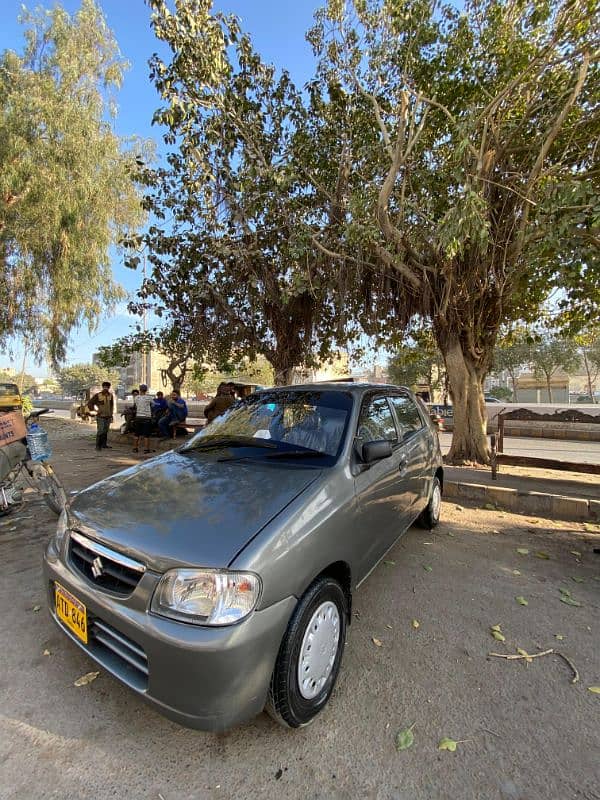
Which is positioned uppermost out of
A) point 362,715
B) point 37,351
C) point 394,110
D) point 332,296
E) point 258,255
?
point 394,110

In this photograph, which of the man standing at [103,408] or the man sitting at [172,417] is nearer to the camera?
the man standing at [103,408]

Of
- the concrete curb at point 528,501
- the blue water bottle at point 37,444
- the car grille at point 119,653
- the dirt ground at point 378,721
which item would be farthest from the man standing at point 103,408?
the car grille at point 119,653

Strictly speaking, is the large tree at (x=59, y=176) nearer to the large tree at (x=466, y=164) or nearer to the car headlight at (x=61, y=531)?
the large tree at (x=466, y=164)

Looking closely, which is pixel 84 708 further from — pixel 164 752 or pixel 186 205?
pixel 186 205

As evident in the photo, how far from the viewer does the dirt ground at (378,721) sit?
168 cm

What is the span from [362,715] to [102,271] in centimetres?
1458

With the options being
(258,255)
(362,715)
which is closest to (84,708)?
(362,715)

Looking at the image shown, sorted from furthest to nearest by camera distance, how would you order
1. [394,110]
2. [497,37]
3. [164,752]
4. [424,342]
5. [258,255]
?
[424,342] < [258,255] < [394,110] < [497,37] < [164,752]

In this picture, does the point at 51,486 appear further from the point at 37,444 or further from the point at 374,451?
the point at 374,451

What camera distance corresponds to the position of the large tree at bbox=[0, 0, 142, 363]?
11.2m

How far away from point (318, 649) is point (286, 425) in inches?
58.7

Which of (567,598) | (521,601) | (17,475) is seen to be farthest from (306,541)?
(17,475)

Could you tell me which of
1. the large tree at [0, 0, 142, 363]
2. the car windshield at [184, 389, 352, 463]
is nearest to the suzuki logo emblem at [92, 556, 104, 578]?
the car windshield at [184, 389, 352, 463]

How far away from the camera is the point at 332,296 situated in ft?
29.3
